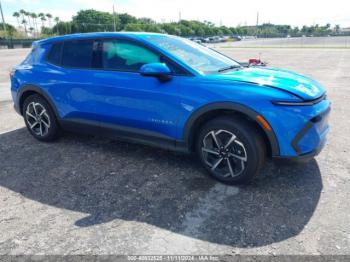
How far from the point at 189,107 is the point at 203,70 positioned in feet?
1.66

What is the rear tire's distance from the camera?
Answer: 15.6 ft

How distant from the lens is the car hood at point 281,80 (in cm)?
311

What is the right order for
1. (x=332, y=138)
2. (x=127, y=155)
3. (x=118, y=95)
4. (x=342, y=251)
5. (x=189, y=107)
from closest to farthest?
(x=342, y=251), (x=189, y=107), (x=118, y=95), (x=127, y=155), (x=332, y=138)

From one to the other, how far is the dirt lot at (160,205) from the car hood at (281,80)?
3.35ft

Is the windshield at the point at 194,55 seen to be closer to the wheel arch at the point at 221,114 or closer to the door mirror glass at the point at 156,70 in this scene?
the door mirror glass at the point at 156,70

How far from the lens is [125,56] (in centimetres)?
393

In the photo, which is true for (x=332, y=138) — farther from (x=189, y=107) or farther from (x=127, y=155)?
(x=127, y=155)

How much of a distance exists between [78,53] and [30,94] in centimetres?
121

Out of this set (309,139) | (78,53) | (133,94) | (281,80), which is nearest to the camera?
(309,139)

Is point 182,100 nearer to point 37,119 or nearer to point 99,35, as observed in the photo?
point 99,35

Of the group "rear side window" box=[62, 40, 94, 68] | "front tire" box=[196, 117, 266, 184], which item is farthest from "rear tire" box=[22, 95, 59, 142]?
"front tire" box=[196, 117, 266, 184]

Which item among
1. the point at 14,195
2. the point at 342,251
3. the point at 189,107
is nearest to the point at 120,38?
the point at 189,107

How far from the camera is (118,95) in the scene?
3854 mm

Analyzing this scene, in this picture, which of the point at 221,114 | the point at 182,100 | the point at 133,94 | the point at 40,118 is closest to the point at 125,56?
the point at 133,94
